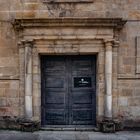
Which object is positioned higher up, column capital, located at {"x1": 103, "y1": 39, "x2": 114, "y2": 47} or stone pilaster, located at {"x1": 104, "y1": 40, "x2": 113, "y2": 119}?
column capital, located at {"x1": 103, "y1": 39, "x2": 114, "y2": 47}

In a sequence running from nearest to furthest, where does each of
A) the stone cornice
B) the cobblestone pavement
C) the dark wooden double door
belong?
1. the cobblestone pavement
2. the stone cornice
3. the dark wooden double door

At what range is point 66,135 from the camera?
9.29 metres

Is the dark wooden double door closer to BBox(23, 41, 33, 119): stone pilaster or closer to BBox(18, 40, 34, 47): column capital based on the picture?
BBox(23, 41, 33, 119): stone pilaster

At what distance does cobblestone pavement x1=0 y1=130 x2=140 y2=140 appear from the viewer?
29.5ft

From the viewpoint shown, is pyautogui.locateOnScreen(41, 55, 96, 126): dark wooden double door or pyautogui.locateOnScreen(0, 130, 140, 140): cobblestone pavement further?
pyautogui.locateOnScreen(41, 55, 96, 126): dark wooden double door

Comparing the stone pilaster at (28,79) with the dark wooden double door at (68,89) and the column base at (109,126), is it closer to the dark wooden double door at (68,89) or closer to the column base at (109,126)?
the dark wooden double door at (68,89)

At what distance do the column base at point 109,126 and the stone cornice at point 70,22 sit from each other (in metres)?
2.52

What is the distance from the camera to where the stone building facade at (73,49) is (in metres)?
9.64

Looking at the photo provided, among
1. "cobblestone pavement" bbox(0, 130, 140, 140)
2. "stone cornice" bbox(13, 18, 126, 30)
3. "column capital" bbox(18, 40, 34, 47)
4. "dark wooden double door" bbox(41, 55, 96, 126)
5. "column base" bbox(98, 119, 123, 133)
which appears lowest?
"cobblestone pavement" bbox(0, 130, 140, 140)

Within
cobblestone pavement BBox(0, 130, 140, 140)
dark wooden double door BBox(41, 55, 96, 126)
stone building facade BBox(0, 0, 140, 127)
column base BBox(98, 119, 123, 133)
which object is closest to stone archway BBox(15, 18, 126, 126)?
stone building facade BBox(0, 0, 140, 127)

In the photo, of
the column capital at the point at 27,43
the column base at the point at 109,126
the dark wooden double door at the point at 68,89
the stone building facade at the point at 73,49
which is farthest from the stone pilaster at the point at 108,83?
the column capital at the point at 27,43

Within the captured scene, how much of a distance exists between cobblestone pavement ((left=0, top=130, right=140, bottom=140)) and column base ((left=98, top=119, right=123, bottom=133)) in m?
0.16

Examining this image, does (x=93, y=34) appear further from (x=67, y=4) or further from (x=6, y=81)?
(x=6, y=81)

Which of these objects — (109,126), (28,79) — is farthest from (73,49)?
(109,126)
